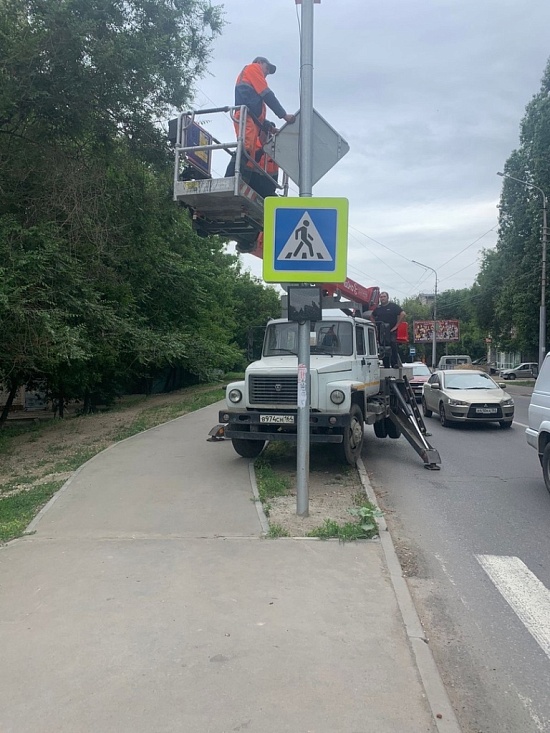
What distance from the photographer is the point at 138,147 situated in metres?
12.3

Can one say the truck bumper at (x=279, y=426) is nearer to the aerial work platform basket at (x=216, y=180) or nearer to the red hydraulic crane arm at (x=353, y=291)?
the red hydraulic crane arm at (x=353, y=291)

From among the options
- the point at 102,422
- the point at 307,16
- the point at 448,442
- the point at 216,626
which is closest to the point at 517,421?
the point at 448,442

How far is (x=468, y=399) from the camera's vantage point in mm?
14500

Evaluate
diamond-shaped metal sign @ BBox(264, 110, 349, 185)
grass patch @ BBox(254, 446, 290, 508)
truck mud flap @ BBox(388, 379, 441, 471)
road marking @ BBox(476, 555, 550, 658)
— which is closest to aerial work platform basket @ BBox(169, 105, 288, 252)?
diamond-shaped metal sign @ BBox(264, 110, 349, 185)

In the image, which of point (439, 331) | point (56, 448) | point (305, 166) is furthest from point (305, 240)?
point (439, 331)

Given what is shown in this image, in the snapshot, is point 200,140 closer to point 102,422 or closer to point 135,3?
point 135,3

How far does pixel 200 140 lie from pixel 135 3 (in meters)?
4.01

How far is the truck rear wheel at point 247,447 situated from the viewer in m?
9.48

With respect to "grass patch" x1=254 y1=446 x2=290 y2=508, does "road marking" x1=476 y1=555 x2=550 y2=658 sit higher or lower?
lower

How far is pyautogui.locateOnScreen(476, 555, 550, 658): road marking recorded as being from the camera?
161 inches

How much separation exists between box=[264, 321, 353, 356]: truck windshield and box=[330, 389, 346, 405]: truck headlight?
1.23 m

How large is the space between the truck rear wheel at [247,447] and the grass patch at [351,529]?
11.6ft

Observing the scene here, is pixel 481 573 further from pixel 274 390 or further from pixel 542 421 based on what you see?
pixel 274 390

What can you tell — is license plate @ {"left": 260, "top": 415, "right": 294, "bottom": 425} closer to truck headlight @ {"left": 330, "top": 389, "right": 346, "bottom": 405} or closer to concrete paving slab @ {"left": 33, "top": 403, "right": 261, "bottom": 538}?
truck headlight @ {"left": 330, "top": 389, "right": 346, "bottom": 405}
